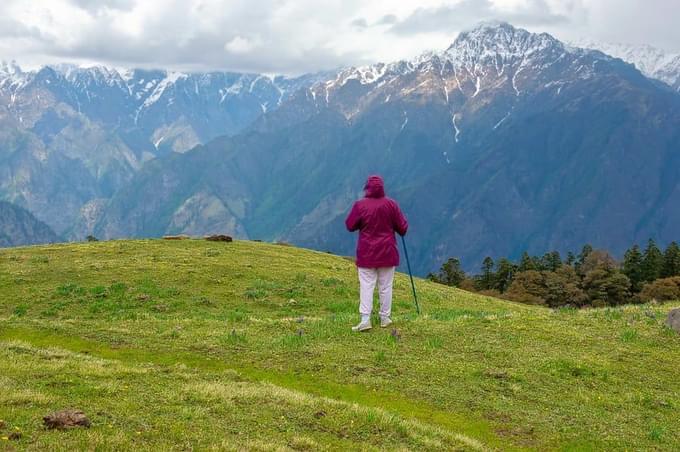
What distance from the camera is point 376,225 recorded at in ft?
63.3

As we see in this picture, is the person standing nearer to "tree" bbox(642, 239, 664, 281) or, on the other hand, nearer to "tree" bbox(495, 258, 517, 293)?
"tree" bbox(642, 239, 664, 281)

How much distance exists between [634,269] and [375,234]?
111 m

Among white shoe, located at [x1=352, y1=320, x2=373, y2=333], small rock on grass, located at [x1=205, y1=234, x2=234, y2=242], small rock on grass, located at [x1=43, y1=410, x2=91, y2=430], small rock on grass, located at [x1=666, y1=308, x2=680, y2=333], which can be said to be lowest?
small rock on grass, located at [x1=43, y1=410, x2=91, y2=430]

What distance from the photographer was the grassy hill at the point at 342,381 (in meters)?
11.3

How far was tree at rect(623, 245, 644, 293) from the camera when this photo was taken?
376ft

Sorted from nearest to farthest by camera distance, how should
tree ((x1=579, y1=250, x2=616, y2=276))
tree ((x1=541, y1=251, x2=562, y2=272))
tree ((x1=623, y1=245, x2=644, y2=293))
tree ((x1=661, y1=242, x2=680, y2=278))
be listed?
tree ((x1=661, y1=242, x2=680, y2=278)), tree ((x1=623, y1=245, x2=644, y2=293)), tree ((x1=579, y1=250, x2=616, y2=276)), tree ((x1=541, y1=251, x2=562, y2=272))

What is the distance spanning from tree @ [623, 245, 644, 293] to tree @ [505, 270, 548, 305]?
15.6 m

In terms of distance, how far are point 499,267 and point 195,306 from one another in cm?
10975

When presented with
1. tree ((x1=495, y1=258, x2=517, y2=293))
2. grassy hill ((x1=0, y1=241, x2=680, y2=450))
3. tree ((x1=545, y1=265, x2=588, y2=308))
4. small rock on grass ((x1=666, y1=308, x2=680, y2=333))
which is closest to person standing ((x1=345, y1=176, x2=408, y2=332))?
grassy hill ((x1=0, y1=241, x2=680, y2=450))

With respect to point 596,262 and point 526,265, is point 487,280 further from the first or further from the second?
point 596,262

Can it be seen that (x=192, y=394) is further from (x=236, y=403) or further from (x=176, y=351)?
(x=176, y=351)

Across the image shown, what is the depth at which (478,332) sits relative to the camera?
20.3 m

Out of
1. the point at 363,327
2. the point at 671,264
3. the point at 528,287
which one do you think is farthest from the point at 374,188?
the point at 671,264

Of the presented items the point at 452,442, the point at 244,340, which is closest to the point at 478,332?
the point at 244,340
